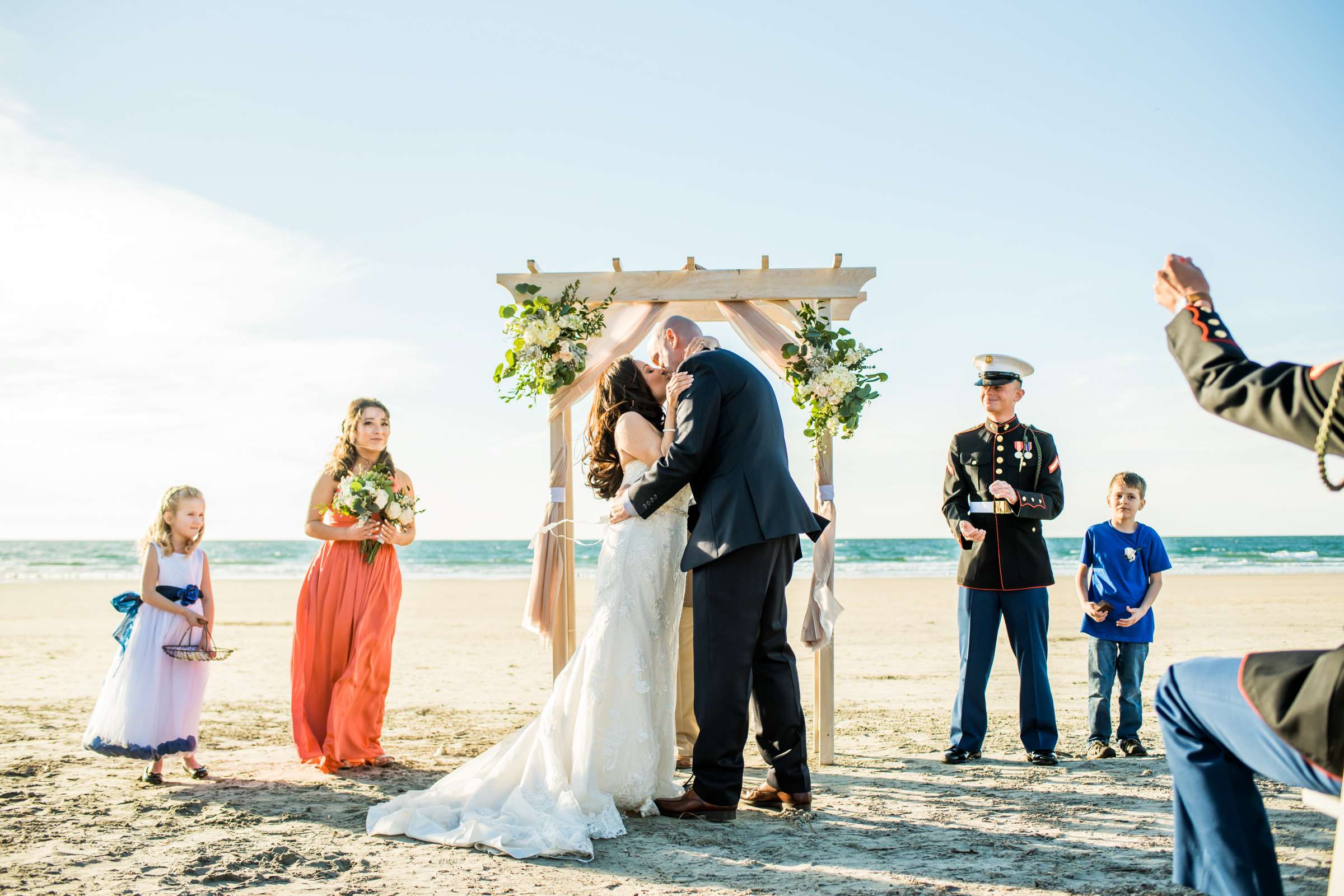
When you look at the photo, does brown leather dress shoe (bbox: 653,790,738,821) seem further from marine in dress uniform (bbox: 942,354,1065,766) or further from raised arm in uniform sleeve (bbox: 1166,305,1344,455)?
raised arm in uniform sleeve (bbox: 1166,305,1344,455)

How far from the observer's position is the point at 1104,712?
5.73 m

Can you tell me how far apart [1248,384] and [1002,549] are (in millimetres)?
3728

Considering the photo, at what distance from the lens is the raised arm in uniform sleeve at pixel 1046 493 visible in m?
5.72

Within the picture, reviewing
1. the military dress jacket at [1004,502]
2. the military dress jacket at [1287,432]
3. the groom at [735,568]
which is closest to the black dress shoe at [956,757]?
the military dress jacket at [1004,502]

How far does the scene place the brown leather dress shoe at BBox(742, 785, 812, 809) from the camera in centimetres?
446

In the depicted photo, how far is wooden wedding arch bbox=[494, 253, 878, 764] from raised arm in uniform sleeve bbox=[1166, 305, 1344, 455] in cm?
347

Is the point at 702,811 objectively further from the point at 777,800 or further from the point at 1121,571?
the point at 1121,571

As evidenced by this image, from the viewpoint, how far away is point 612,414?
4.97m

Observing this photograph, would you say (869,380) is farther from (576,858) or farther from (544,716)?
(576,858)

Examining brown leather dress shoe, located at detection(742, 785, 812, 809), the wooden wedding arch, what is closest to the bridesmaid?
the wooden wedding arch

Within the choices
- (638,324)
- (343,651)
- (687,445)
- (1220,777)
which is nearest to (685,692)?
(687,445)

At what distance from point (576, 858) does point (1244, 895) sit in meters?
2.33

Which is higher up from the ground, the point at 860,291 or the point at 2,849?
the point at 860,291

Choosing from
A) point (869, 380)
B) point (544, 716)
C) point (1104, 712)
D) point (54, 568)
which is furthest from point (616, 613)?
point (54, 568)
